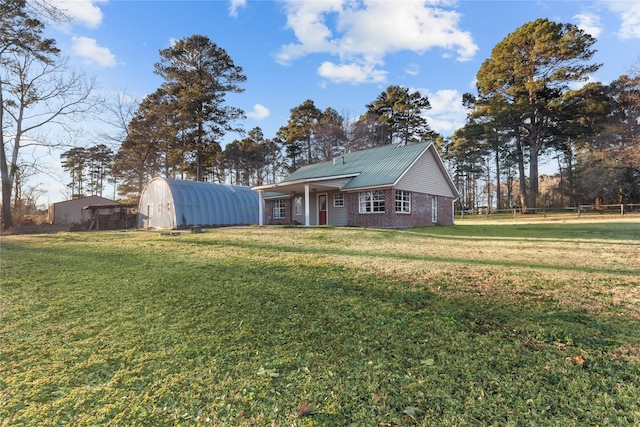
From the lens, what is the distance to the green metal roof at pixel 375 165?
1703cm

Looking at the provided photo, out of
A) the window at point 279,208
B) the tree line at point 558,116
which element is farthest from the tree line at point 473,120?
the window at point 279,208

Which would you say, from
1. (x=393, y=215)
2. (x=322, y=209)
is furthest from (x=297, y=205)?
(x=393, y=215)

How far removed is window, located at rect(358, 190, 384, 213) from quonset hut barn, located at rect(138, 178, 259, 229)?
32.9 feet

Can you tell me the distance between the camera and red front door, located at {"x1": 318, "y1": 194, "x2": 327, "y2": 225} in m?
20.1

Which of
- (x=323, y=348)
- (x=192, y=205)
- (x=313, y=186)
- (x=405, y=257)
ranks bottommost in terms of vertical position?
(x=323, y=348)

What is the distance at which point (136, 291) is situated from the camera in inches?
179

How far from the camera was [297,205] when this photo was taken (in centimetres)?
2211

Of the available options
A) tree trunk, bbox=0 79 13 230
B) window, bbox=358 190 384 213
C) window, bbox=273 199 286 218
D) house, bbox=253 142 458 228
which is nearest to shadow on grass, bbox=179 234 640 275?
house, bbox=253 142 458 228

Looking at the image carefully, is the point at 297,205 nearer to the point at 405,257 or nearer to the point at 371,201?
the point at 371,201

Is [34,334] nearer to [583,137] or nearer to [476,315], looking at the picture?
[476,315]

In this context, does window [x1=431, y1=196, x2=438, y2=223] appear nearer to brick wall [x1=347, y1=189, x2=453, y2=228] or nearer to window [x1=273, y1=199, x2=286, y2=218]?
brick wall [x1=347, y1=189, x2=453, y2=228]

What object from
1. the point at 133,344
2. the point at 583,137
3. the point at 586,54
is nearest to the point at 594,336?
the point at 133,344

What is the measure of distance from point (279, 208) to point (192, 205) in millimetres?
6299

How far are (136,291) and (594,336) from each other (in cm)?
566
